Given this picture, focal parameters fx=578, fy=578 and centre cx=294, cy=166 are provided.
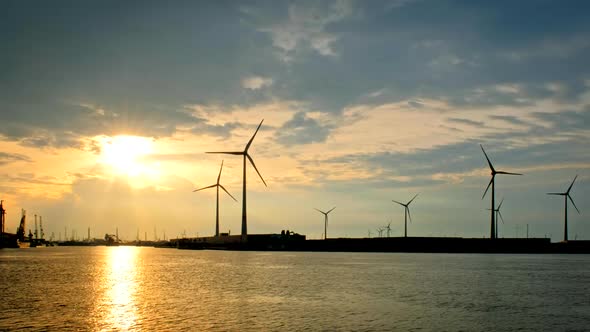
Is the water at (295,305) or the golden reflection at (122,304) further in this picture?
the golden reflection at (122,304)

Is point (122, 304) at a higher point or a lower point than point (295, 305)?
lower

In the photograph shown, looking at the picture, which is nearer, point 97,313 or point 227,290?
point 97,313

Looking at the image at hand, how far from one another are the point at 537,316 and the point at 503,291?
2250cm

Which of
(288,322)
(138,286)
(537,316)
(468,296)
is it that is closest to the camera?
(288,322)

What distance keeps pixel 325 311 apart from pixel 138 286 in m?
35.4

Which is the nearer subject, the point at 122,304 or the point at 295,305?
the point at 295,305

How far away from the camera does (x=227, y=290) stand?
7125cm

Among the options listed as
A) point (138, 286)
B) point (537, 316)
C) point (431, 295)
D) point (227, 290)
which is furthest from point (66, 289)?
point (537, 316)

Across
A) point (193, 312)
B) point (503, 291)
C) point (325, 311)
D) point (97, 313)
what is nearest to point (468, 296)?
point (503, 291)

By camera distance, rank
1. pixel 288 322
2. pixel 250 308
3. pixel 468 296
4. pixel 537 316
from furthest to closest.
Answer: pixel 468 296 < pixel 250 308 < pixel 537 316 < pixel 288 322

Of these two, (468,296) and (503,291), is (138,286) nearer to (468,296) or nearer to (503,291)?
(468,296)

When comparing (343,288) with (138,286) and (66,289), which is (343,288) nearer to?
(138,286)

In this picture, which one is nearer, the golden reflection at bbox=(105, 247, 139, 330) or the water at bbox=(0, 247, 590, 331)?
the water at bbox=(0, 247, 590, 331)

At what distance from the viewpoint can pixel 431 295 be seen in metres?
66.2
